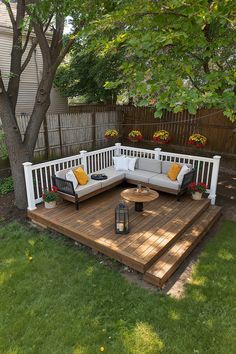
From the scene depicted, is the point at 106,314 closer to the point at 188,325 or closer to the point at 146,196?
the point at 188,325

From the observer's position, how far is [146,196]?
4941mm

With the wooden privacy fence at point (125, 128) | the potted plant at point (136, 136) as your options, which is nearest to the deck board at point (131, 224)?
the wooden privacy fence at point (125, 128)

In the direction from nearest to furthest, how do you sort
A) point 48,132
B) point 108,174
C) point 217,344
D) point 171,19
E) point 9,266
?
point 217,344 < point 171,19 < point 9,266 < point 108,174 < point 48,132

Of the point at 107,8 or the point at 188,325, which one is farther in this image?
the point at 107,8

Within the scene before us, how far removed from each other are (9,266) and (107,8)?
506 cm

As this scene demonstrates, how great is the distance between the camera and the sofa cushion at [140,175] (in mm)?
6230

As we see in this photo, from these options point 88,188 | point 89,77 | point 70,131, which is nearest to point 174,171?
point 88,188

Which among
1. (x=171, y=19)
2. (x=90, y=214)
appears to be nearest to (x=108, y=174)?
(x=90, y=214)

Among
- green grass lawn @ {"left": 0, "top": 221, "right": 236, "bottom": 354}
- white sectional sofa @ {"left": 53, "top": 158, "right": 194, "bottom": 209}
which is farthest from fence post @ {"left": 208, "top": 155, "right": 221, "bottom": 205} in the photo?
green grass lawn @ {"left": 0, "top": 221, "right": 236, "bottom": 354}

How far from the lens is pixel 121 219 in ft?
14.3

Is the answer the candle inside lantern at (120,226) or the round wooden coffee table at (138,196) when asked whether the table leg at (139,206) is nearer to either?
the round wooden coffee table at (138,196)

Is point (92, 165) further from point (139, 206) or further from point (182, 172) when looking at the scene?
point (182, 172)

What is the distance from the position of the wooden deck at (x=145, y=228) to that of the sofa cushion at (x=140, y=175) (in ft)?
1.92

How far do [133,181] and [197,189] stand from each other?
165 centimetres
